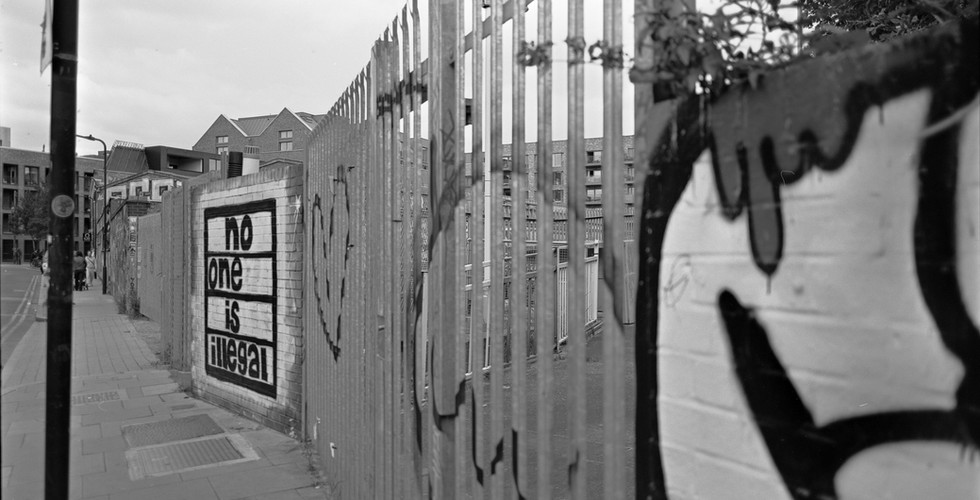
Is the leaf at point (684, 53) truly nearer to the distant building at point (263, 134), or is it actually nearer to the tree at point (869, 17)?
the tree at point (869, 17)

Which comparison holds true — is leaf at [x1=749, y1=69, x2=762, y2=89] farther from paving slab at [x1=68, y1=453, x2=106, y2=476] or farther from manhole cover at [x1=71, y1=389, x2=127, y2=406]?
manhole cover at [x1=71, y1=389, x2=127, y2=406]

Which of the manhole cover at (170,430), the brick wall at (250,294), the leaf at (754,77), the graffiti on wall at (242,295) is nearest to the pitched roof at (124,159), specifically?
the brick wall at (250,294)

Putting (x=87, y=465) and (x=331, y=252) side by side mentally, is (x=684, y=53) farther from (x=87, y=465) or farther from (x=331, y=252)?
(x=87, y=465)

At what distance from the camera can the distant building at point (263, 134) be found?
215 feet

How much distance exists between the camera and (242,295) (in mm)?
7527

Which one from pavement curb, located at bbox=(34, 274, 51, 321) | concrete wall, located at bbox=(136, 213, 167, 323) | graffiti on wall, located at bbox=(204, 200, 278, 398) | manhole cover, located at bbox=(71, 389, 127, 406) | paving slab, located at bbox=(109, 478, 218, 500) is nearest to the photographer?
pavement curb, located at bbox=(34, 274, 51, 321)

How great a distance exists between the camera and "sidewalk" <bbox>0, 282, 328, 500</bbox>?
17.1 ft

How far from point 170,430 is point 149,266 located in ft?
36.7

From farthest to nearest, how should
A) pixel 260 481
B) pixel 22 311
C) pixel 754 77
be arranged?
pixel 260 481
pixel 22 311
pixel 754 77

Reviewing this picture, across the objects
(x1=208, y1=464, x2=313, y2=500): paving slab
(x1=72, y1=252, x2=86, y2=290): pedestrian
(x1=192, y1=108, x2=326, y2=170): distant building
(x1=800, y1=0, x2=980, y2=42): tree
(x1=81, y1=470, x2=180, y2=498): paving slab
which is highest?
(x1=192, y1=108, x2=326, y2=170): distant building

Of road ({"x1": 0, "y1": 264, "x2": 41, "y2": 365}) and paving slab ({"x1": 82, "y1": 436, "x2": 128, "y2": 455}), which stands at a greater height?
road ({"x1": 0, "y1": 264, "x2": 41, "y2": 365})

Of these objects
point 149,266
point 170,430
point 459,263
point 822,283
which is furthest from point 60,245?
point 149,266

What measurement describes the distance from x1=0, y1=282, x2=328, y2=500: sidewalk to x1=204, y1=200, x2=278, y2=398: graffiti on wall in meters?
0.53

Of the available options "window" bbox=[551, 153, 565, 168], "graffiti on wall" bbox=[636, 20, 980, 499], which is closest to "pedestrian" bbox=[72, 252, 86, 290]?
"window" bbox=[551, 153, 565, 168]
